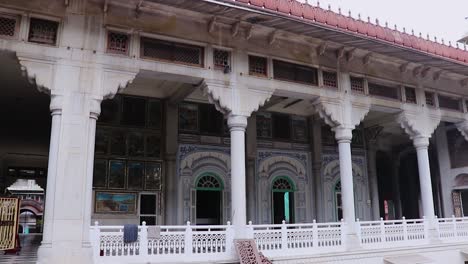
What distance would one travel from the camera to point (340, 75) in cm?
1054

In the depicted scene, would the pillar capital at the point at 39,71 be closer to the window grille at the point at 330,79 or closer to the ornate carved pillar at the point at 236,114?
the ornate carved pillar at the point at 236,114

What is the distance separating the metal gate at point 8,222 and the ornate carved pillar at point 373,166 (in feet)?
39.4

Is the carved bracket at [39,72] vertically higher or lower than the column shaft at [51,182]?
higher

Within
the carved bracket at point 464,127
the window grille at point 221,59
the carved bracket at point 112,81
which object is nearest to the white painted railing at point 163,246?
the carved bracket at point 112,81

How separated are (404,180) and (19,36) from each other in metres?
16.8

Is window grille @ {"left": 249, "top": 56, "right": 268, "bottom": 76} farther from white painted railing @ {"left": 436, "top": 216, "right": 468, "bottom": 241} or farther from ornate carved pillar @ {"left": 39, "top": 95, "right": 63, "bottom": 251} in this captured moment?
white painted railing @ {"left": 436, "top": 216, "right": 468, "bottom": 241}

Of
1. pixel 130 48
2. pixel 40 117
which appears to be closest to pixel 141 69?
pixel 130 48

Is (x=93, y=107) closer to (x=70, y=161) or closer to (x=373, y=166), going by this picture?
(x=70, y=161)

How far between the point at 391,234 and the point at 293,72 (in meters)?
4.73

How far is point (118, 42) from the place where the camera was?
8.25m

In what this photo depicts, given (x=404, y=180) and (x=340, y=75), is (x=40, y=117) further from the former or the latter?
(x=404, y=180)

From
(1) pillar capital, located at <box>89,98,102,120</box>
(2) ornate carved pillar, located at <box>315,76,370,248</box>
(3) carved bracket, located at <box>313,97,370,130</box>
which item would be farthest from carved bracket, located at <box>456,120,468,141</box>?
(1) pillar capital, located at <box>89,98,102,120</box>

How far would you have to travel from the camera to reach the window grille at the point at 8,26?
7391 mm

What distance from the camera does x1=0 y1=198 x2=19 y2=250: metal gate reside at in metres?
7.81
